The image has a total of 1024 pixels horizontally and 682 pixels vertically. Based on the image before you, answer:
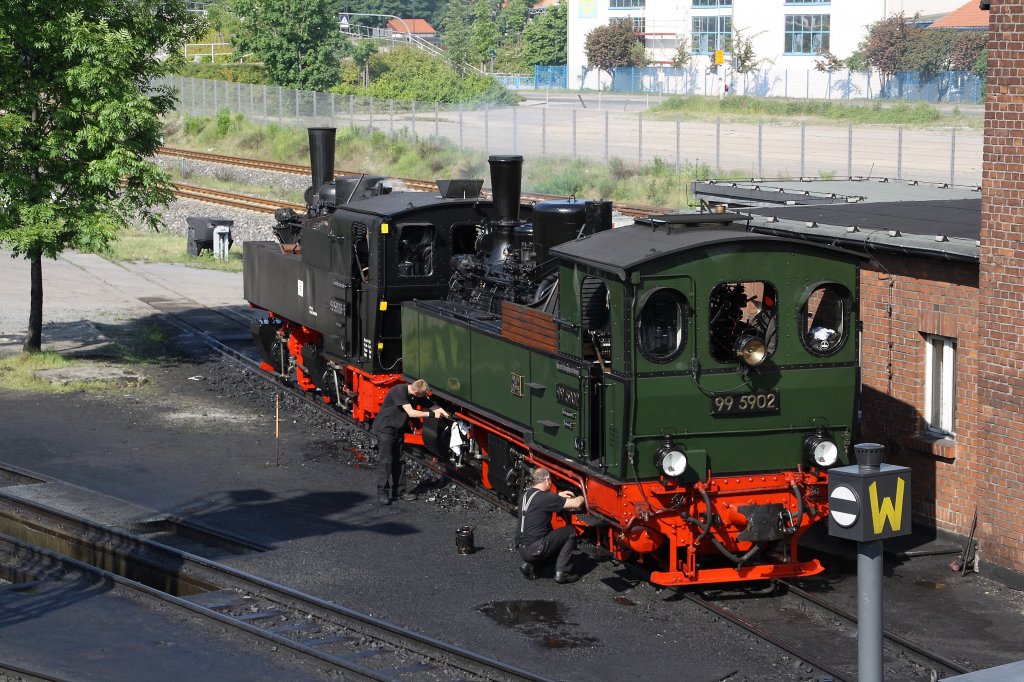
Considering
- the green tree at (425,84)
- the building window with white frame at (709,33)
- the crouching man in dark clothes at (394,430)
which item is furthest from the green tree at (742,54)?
the crouching man in dark clothes at (394,430)

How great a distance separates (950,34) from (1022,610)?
5778 cm

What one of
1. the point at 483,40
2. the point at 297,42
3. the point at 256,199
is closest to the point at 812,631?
the point at 256,199

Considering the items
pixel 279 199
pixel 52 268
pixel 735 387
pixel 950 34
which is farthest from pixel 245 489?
pixel 950 34

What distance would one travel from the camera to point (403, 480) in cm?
1528

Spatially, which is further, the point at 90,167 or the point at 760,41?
the point at 760,41

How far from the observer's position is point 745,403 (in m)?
11.1

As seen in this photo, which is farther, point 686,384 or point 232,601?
point 232,601

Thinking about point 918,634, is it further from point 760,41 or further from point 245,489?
point 760,41

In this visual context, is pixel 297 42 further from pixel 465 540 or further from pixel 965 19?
pixel 465 540

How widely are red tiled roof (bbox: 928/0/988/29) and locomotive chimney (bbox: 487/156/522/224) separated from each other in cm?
5512

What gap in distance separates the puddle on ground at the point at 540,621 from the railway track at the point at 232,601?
0.85 m

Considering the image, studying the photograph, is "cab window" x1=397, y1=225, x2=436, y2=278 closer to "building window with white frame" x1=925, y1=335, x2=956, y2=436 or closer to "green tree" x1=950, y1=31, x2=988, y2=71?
"building window with white frame" x1=925, y1=335, x2=956, y2=436

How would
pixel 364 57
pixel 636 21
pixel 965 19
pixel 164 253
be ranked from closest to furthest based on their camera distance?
1. pixel 164 253
2. pixel 965 19
3. pixel 364 57
4. pixel 636 21

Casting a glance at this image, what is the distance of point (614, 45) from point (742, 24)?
28.9 feet
